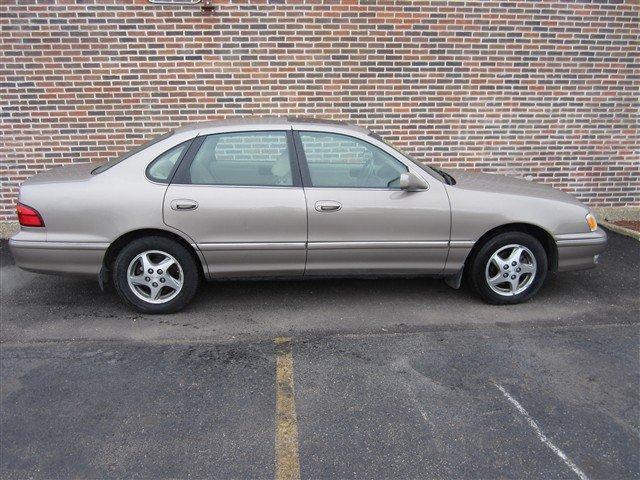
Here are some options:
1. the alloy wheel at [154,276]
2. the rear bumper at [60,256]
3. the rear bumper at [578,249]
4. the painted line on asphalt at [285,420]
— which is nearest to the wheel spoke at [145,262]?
the alloy wheel at [154,276]

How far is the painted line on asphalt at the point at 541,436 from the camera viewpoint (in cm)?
263

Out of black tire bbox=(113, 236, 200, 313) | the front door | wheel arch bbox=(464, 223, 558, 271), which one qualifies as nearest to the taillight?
black tire bbox=(113, 236, 200, 313)

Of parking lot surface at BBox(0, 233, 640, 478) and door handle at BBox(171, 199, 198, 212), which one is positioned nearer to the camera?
parking lot surface at BBox(0, 233, 640, 478)

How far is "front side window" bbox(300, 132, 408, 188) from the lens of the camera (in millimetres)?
4336

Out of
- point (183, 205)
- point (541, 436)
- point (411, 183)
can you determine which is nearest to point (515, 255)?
point (411, 183)

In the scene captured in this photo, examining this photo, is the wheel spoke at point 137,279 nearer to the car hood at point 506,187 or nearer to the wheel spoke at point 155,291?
the wheel spoke at point 155,291

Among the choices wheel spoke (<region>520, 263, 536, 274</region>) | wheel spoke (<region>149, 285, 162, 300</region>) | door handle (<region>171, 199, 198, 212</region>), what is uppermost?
door handle (<region>171, 199, 198, 212</region>)

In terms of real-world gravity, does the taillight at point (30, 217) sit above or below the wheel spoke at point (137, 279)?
above

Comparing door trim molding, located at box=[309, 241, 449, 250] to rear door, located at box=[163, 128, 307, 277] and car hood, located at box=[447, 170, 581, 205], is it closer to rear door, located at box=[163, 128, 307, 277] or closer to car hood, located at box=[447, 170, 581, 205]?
rear door, located at box=[163, 128, 307, 277]

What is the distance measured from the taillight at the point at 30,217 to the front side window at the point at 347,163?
216 centimetres

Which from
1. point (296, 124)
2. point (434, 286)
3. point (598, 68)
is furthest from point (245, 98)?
point (598, 68)

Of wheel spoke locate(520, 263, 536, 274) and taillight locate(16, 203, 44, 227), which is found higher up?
taillight locate(16, 203, 44, 227)

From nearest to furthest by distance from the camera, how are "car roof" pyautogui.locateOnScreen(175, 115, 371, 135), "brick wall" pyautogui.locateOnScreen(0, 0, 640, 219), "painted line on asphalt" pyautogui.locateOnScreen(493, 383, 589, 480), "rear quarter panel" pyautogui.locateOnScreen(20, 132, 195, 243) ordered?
"painted line on asphalt" pyautogui.locateOnScreen(493, 383, 589, 480), "rear quarter panel" pyautogui.locateOnScreen(20, 132, 195, 243), "car roof" pyautogui.locateOnScreen(175, 115, 371, 135), "brick wall" pyautogui.locateOnScreen(0, 0, 640, 219)

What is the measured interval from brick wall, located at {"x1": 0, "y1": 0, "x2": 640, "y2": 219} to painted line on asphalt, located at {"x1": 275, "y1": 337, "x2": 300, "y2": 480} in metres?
4.03
